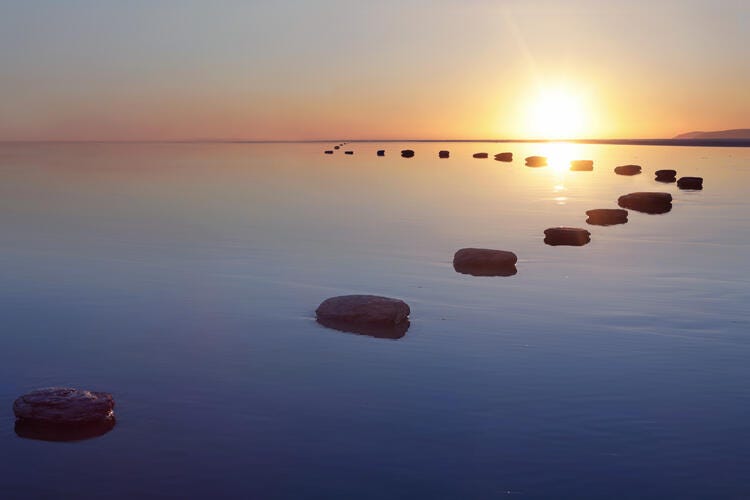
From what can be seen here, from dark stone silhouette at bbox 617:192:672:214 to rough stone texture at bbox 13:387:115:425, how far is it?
124 feet

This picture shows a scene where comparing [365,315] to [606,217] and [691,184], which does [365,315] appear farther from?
[691,184]

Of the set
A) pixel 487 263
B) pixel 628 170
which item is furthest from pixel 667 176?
pixel 487 263

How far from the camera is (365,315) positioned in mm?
16562

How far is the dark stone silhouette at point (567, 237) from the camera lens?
29797mm

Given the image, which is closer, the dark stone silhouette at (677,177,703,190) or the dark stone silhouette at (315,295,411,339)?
the dark stone silhouette at (315,295,411,339)

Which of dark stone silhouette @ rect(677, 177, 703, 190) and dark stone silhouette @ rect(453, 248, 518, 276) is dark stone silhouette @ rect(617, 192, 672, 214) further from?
dark stone silhouette @ rect(453, 248, 518, 276)

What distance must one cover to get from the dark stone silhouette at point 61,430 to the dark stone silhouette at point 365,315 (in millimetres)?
6231

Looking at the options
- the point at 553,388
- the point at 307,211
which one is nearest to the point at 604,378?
the point at 553,388

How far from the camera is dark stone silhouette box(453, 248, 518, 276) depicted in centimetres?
2362

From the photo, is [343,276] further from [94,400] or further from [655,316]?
[94,400]

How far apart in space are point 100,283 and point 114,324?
5.00 m

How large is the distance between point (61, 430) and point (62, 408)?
0.94ft

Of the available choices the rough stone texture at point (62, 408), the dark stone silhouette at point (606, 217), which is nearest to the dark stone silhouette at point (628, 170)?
the dark stone silhouette at point (606, 217)

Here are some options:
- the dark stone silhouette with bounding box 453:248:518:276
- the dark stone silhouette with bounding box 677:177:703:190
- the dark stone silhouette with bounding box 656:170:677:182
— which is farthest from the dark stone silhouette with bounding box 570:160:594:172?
the dark stone silhouette with bounding box 453:248:518:276
